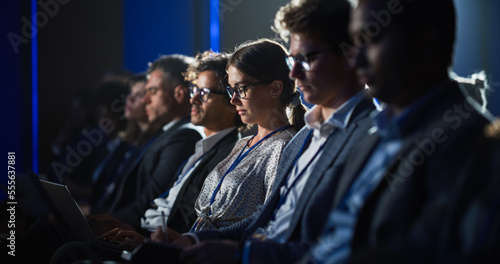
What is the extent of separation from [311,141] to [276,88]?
543 mm

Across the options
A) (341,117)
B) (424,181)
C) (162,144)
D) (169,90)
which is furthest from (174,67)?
(424,181)

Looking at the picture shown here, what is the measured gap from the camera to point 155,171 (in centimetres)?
300

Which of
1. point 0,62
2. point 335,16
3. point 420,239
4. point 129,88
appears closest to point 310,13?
point 335,16

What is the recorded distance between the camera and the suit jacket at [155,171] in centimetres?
292

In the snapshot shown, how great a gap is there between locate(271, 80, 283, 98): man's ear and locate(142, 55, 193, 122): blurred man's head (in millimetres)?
1435

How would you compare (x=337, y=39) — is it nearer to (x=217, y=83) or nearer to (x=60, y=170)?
(x=217, y=83)

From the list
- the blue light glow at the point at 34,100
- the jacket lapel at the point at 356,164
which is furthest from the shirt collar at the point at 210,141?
the blue light glow at the point at 34,100

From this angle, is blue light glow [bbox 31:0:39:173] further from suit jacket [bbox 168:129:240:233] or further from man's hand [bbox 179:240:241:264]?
man's hand [bbox 179:240:241:264]

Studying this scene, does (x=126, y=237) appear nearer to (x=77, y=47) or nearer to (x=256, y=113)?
(x=256, y=113)

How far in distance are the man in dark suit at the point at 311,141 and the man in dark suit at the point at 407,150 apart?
8.5 inches

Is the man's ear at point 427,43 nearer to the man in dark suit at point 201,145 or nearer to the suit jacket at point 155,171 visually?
the man in dark suit at point 201,145

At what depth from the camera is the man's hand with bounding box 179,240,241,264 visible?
4.53 feet

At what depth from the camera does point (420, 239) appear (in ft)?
2.87

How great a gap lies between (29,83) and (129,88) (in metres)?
1.17
